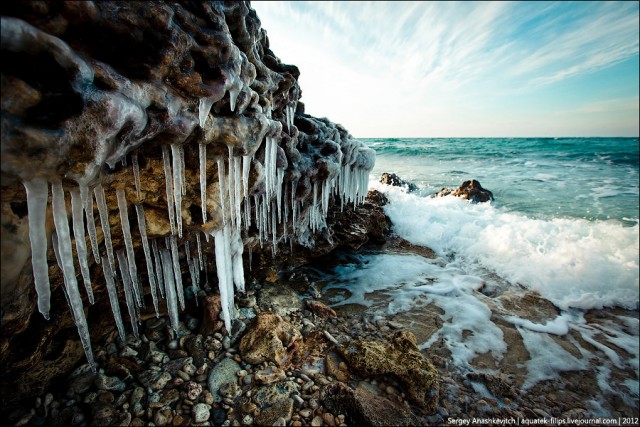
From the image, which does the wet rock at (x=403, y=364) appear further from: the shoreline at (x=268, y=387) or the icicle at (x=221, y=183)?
the icicle at (x=221, y=183)

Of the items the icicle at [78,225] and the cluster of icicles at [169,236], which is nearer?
the cluster of icicles at [169,236]

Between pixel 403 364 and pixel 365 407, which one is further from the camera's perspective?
pixel 403 364

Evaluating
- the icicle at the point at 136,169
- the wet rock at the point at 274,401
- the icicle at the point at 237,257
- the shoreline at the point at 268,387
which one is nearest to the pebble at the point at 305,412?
the shoreline at the point at 268,387

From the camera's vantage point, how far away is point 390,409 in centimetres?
338

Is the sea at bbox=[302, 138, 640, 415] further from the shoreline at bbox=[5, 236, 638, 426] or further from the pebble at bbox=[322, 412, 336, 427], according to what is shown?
the pebble at bbox=[322, 412, 336, 427]

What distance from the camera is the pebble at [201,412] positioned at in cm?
312

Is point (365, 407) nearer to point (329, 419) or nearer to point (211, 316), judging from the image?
point (329, 419)

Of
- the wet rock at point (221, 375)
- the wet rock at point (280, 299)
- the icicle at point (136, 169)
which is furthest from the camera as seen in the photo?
the wet rock at point (280, 299)

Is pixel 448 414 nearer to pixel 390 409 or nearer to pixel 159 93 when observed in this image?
pixel 390 409

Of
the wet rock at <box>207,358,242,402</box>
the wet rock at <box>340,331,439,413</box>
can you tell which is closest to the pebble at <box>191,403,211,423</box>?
the wet rock at <box>207,358,242,402</box>

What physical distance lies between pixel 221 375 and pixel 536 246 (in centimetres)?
1111

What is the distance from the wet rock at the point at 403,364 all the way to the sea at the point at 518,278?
3.58 ft

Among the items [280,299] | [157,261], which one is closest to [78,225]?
[157,261]

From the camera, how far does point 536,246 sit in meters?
10.0
